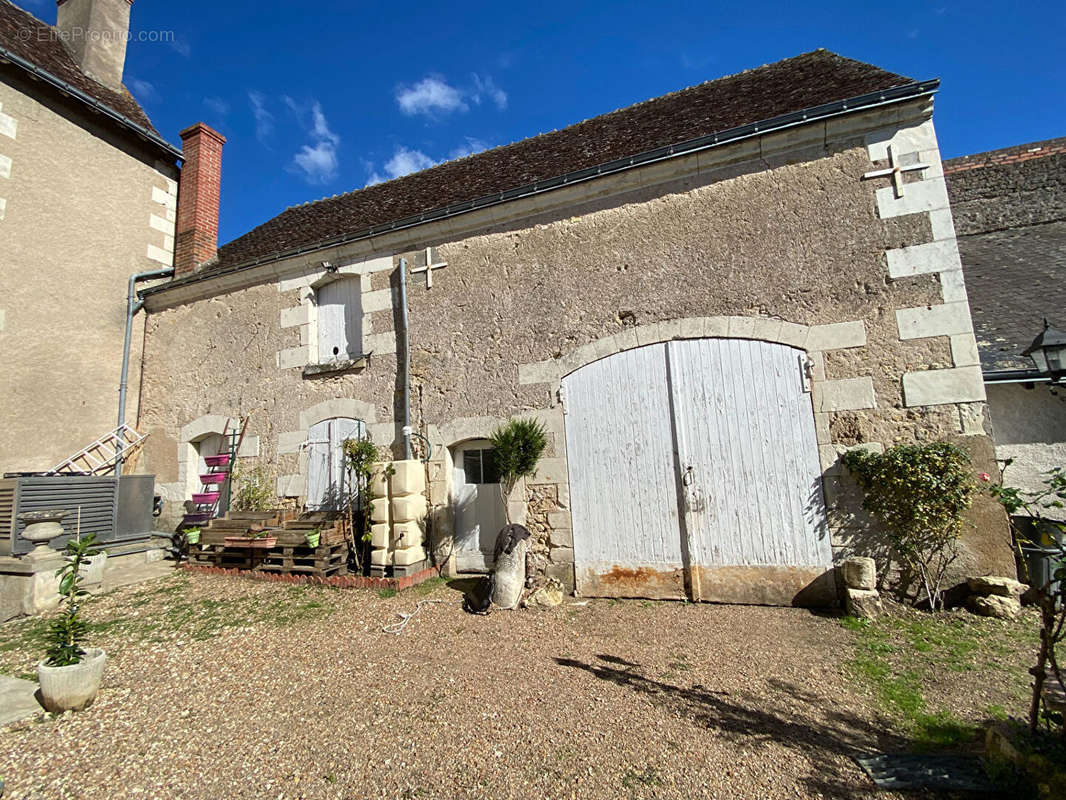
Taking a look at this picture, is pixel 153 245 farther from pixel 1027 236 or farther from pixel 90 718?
pixel 1027 236

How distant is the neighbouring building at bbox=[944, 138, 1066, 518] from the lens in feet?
16.4

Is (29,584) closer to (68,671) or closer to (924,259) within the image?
(68,671)

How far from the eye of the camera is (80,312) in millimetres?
7246

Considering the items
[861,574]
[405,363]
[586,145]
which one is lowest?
[861,574]

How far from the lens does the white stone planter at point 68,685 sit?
9.68ft

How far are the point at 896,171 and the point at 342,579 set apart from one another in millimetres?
6635

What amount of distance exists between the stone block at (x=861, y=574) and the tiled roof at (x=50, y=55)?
10926mm

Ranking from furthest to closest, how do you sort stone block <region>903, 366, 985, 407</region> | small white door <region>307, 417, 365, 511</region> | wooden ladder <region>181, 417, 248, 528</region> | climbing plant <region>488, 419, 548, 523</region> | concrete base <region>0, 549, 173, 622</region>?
wooden ladder <region>181, 417, 248, 528</region> < small white door <region>307, 417, 365, 511</region> < climbing plant <region>488, 419, 548, 523</region> < concrete base <region>0, 549, 173, 622</region> < stone block <region>903, 366, 985, 407</region>

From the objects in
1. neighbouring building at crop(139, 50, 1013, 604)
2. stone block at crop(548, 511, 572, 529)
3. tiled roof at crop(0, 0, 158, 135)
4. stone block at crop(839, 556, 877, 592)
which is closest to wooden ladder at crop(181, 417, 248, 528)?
neighbouring building at crop(139, 50, 1013, 604)

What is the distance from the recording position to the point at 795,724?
A: 2.69m

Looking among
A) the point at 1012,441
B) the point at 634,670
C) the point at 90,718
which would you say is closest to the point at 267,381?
the point at 90,718

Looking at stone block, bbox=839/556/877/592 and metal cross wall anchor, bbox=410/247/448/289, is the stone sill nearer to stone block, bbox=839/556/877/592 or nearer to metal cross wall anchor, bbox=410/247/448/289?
metal cross wall anchor, bbox=410/247/448/289

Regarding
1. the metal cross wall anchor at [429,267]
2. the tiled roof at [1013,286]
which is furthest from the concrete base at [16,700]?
the tiled roof at [1013,286]

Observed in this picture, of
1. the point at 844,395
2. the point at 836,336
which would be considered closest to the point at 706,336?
the point at 836,336
